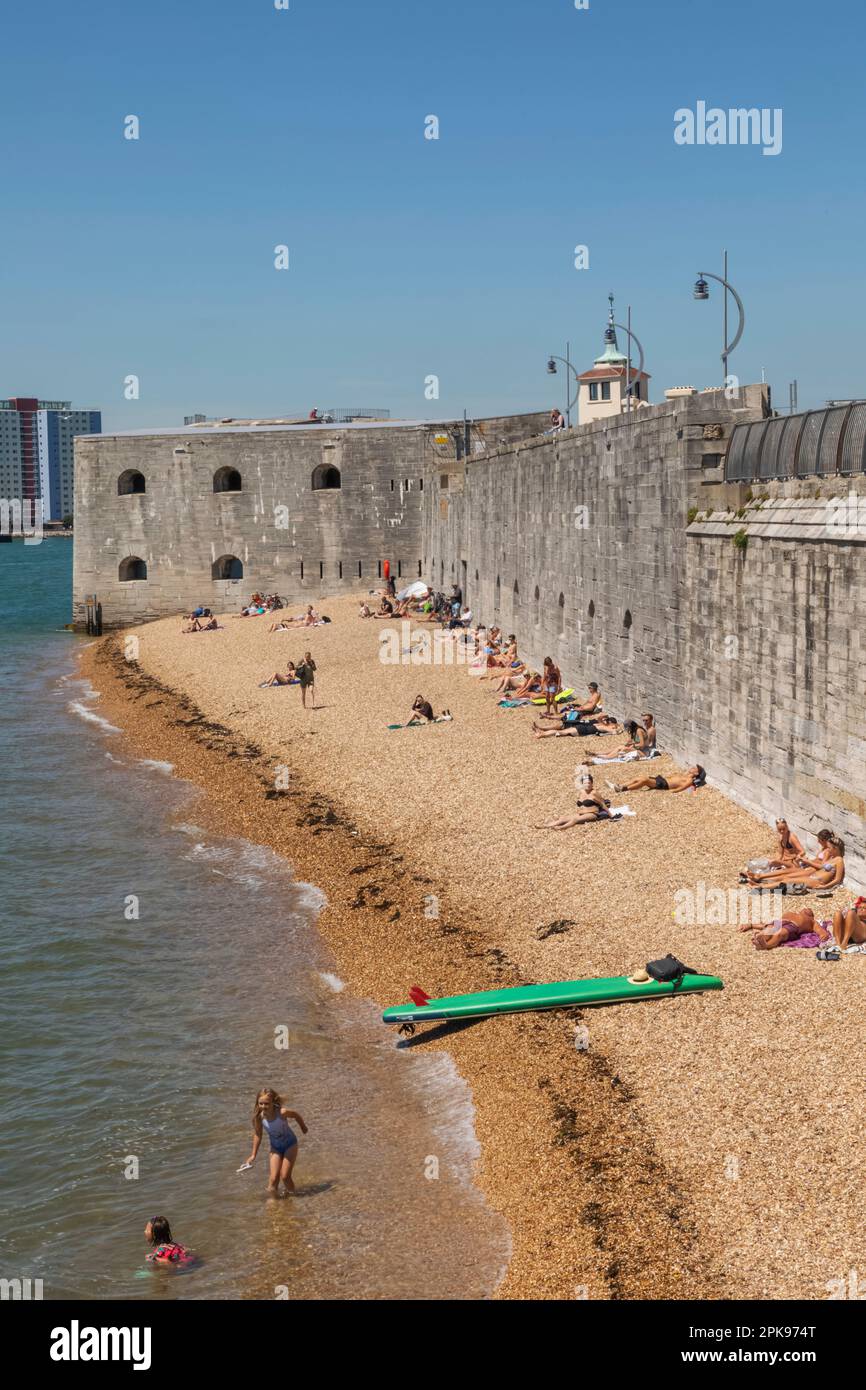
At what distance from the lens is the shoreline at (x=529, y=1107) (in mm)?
9070

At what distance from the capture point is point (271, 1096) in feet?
36.7

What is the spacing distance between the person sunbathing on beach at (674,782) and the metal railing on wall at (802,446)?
4.16 metres

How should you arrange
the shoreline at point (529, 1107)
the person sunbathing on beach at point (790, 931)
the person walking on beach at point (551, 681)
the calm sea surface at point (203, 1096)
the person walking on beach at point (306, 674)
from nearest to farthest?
the shoreline at point (529, 1107), the calm sea surface at point (203, 1096), the person sunbathing on beach at point (790, 931), the person walking on beach at point (551, 681), the person walking on beach at point (306, 674)

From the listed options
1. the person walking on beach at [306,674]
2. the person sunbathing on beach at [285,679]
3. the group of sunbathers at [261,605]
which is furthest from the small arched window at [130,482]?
the person walking on beach at [306,674]

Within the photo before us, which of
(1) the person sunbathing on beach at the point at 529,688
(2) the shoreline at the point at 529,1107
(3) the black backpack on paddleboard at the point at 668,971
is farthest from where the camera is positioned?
(1) the person sunbathing on beach at the point at 529,688

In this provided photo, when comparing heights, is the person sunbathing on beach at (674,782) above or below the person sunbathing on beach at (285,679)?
below

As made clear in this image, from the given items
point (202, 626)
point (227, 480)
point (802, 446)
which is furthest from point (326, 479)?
point (802, 446)

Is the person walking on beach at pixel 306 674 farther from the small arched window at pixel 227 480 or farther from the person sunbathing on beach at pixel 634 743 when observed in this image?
the small arched window at pixel 227 480

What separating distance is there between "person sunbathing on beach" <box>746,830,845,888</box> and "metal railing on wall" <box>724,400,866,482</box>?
3.94 metres

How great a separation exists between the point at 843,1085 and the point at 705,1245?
2093mm

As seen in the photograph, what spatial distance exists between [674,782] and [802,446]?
5350 millimetres

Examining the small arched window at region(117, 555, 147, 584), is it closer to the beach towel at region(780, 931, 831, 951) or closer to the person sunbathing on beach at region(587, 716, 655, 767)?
the person sunbathing on beach at region(587, 716, 655, 767)

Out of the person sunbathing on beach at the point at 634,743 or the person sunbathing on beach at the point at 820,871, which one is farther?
the person sunbathing on beach at the point at 634,743

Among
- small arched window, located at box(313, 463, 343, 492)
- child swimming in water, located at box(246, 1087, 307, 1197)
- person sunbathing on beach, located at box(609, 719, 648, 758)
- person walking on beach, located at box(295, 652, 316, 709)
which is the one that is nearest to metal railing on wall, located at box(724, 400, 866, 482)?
person sunbathing on beach, located at box(609, 719, 648, 758)
